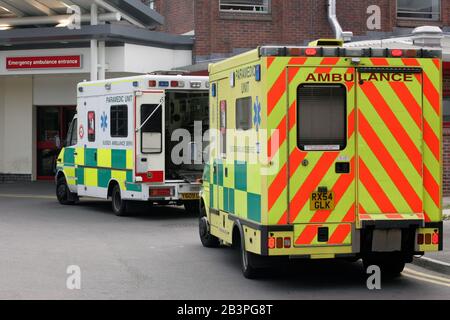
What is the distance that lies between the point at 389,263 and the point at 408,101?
83.4 inches

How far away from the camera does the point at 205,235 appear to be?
12852mm

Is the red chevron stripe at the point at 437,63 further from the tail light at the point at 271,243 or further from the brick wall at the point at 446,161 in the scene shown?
the brick wall at the point at 446,161

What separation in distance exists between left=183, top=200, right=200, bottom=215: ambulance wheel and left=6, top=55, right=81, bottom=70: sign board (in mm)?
7109

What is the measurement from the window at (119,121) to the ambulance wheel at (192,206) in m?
1.88

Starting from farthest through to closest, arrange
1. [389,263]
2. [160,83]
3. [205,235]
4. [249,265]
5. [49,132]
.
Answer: [49,132], [160,83], [205,235], [389,263], [249,265]

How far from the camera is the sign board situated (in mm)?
24047

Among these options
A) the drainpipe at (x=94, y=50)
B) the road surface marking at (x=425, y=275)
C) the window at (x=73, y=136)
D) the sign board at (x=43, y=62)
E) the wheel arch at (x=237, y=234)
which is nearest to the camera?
the wheel arch at (x=237, y=234)

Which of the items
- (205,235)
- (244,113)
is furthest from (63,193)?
(244,113)

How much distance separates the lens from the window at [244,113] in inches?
387

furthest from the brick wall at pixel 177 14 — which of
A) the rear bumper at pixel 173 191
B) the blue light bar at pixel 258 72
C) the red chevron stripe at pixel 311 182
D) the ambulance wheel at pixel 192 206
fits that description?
the red chevron stripe at pixel 311 182

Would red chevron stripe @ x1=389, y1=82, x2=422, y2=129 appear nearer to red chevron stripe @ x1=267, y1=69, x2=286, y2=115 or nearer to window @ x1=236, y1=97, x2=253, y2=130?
red chevron stripe @ x1=267, y1=69, x2=286, y2=115

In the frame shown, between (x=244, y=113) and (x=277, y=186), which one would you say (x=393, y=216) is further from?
(x=244, y=113)

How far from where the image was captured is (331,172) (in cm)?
936
